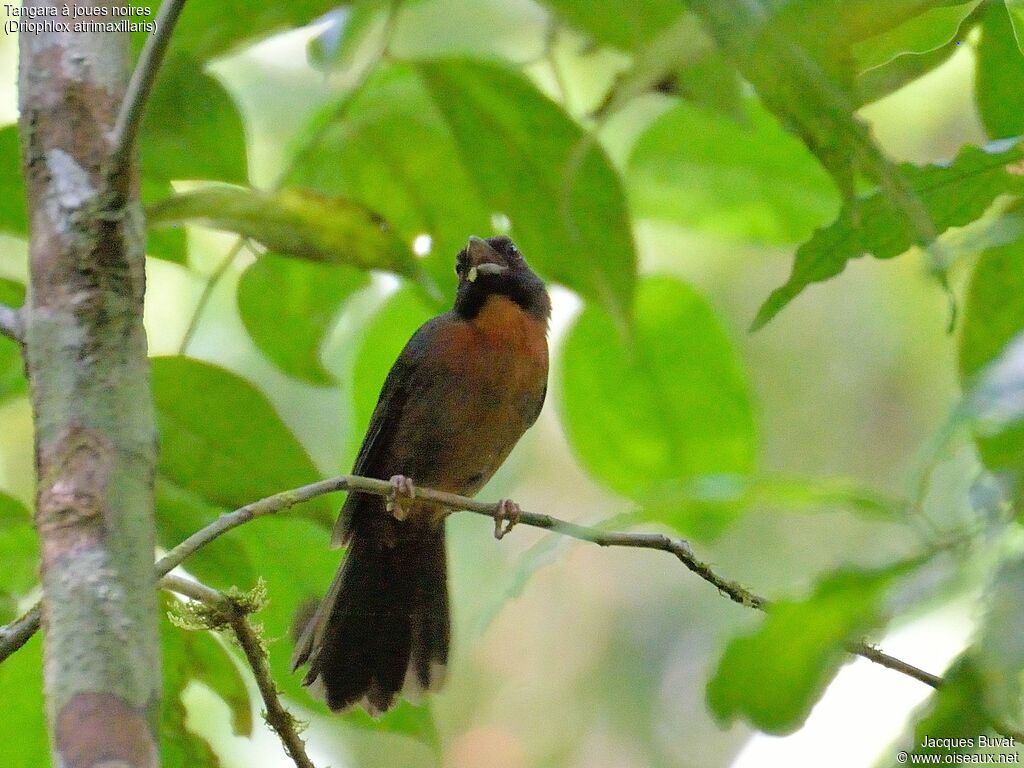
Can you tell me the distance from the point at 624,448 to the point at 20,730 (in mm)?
1608

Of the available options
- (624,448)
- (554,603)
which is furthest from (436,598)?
(554,603)

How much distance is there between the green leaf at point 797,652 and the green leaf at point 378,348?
2.24 meters

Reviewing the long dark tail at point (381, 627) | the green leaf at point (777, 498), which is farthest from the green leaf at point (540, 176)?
the green leaf at point (777, 498)

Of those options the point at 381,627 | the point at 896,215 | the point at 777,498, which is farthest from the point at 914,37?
the point at 381,627

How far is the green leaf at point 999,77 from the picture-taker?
6.51 feet

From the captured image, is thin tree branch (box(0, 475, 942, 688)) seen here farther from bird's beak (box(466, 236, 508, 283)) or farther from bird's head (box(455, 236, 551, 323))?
bird's head (box(455, 236, 551, 323))

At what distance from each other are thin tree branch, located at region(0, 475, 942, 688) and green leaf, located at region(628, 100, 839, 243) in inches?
51.5

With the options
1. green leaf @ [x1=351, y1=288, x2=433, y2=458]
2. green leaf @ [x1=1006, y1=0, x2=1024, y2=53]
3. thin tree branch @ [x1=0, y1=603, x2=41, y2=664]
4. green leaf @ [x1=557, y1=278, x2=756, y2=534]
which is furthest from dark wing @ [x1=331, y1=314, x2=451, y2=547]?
green leaf @ [x1=1006, y1=0, x2=1024, y2=53]

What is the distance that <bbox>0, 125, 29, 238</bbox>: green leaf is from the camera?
2.55m

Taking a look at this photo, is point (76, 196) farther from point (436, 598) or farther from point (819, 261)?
point (436, 598)

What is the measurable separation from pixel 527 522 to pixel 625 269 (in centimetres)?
72

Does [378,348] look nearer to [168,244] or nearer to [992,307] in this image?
[168,244]

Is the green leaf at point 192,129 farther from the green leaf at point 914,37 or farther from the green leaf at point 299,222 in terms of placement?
the green leaf at point 914,37

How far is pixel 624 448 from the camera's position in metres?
3.14
